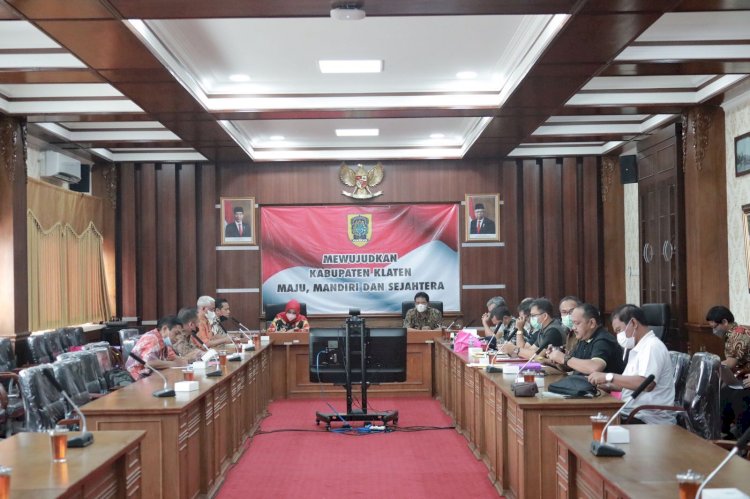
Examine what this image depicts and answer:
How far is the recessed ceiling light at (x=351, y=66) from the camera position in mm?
7535

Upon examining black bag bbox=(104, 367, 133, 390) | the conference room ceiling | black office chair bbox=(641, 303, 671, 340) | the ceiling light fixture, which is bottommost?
black bag bbox=(104, 367, 133, 390)

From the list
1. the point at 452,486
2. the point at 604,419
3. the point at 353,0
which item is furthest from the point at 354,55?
the point at 604,419

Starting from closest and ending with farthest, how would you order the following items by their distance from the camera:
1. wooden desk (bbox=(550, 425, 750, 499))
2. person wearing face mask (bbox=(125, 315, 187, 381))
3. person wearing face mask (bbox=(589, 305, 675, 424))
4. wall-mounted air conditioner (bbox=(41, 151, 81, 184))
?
1. wooden desk (bbox=(550, 425, 750, 499))
2. person wearing face mask (bbox=(589, 305, 675, 424))
3. person wearing face mask (bbox=(125, 315, 187, 381))
4. wall-mounted air conditioner (bbox=(41, 151, 81, 184))

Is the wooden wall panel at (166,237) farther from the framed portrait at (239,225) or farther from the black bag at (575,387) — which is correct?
the black bag at (575,387)

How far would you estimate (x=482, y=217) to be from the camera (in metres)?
12.4

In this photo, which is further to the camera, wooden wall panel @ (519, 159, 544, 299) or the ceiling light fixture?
wooden wall panel @ (519, 159, 544, 299)

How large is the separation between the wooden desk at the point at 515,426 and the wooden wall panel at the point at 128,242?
6627mm

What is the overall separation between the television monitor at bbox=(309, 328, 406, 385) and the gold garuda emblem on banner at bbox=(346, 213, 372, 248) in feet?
15.3

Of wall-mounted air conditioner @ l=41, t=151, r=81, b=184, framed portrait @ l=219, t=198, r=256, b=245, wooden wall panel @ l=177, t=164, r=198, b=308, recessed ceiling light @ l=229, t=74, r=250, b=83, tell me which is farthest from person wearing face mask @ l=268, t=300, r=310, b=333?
recessed ceiling light @ l=229, t=74, r=250, b=83

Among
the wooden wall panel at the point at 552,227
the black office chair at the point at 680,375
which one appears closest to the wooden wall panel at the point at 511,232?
the wooden wall panel at the point at 552,227

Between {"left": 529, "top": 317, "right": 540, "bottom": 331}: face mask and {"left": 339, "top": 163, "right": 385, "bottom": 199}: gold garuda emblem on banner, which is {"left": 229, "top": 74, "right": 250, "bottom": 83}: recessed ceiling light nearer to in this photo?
{"left": 529, "top": 317, "right": 540, "bottom": 331}: face mask

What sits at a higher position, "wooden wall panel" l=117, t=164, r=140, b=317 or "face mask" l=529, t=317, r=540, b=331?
"wooden wall panel" l=117, t=164, r=140, b=317

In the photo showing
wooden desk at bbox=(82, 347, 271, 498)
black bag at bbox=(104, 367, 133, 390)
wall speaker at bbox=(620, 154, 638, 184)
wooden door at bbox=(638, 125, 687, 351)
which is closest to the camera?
wooden desk at bbox=(82, 347, 271, 498)

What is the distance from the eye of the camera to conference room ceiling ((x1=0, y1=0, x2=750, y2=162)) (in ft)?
17.3
